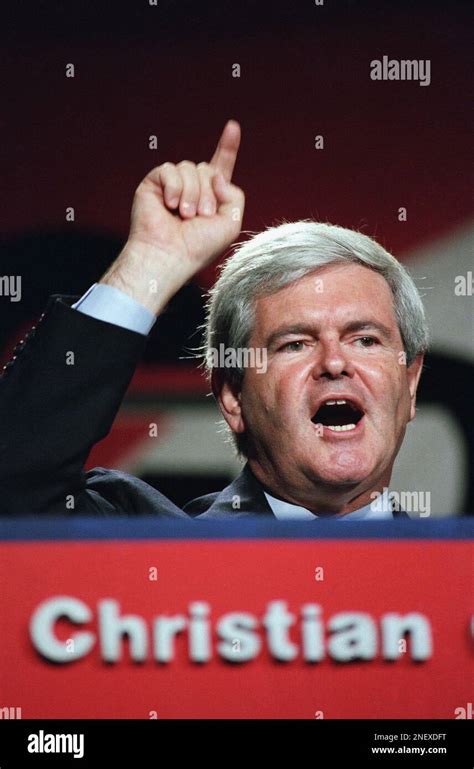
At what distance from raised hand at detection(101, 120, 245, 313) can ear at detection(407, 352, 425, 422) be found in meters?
0.63

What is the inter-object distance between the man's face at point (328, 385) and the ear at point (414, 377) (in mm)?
60

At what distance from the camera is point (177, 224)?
2996 mm

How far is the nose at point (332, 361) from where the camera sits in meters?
3.00

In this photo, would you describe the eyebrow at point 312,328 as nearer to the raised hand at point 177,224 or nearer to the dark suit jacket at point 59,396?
the raised hand at point 177,224

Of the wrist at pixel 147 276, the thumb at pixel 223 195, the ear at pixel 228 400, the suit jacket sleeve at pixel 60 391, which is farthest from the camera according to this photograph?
the ear at pixel 228 400

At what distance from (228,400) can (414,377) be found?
533 millimetres

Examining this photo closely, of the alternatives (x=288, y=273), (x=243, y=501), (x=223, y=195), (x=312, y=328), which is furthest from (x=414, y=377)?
(x=223, y=195)

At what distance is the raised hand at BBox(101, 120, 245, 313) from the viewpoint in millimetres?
2953

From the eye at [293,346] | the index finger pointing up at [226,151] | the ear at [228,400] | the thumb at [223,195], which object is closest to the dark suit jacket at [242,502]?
the ear at [228,400]

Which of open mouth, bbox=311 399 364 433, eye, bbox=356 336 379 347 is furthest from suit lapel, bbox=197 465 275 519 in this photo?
eye, bbox=356 336 379 347

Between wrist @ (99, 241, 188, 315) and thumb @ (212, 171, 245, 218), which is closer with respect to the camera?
wrist @ (99, 241, 188, 315)

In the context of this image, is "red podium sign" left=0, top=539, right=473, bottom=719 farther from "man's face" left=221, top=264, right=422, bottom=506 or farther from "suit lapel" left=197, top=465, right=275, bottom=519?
"man's face" left=221, top=264, right=422, bottom=506
